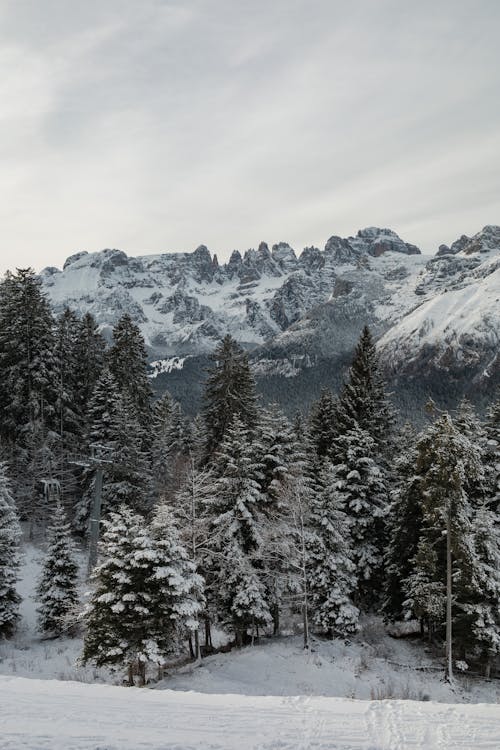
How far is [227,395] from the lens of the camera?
115 feet

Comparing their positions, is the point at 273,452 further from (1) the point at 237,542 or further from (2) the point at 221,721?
(2) the point at 221,721

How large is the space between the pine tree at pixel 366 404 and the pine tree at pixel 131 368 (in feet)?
60.6

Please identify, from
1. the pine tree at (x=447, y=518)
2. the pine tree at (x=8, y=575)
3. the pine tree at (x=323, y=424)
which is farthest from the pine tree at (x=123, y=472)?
the pine tree at (x=447, y=518)

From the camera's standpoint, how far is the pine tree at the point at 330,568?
27.1m

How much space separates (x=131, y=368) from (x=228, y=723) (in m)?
40.4

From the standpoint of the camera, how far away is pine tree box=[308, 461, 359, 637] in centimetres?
2712

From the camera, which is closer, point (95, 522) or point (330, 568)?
point (330, 568)

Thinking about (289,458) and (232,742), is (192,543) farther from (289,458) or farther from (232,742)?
(232,742)

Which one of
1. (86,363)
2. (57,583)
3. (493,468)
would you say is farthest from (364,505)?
(86,363)

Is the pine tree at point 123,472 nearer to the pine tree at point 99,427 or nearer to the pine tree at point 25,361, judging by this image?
the pine tree at point 99,427

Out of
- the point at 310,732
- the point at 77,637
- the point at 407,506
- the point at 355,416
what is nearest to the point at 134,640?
the point at 77,637

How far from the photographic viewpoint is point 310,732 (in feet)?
31.8

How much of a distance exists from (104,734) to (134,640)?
10.5 meters

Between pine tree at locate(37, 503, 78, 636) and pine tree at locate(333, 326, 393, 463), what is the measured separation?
16.9 m
